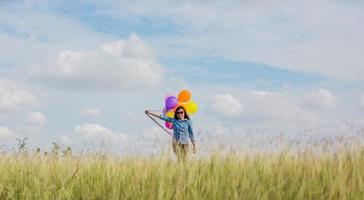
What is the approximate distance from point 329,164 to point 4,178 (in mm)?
4412

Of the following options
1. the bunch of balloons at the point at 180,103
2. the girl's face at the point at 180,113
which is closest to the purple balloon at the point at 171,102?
the bunch of balloons at the point at 180,103

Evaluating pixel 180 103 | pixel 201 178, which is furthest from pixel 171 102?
pixel 201 178

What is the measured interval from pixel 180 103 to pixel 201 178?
644 centimetres

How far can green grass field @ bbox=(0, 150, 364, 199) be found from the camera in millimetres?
6516

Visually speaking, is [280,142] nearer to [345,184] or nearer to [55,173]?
[345,184]

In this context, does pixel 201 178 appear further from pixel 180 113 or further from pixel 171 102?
pixel 171 102

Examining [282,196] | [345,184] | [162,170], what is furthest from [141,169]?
[345,184]

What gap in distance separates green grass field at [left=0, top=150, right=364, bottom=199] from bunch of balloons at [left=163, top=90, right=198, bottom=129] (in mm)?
4864

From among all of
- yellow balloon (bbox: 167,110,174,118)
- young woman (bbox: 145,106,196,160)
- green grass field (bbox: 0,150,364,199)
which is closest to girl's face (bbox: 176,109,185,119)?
young woman (bbox: 145,106,196,160)

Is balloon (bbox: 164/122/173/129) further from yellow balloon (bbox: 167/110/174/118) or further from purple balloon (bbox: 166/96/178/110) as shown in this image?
purple balloon (bbox: 166/96/178/110)

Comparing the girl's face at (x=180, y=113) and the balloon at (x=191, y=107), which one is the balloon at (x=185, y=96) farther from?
the girl's face at (x=180, y=113)

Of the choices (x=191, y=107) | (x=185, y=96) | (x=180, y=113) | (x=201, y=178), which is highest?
(x=185, y=96)

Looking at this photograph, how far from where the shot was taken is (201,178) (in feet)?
23.5

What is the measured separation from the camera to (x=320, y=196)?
650cm
